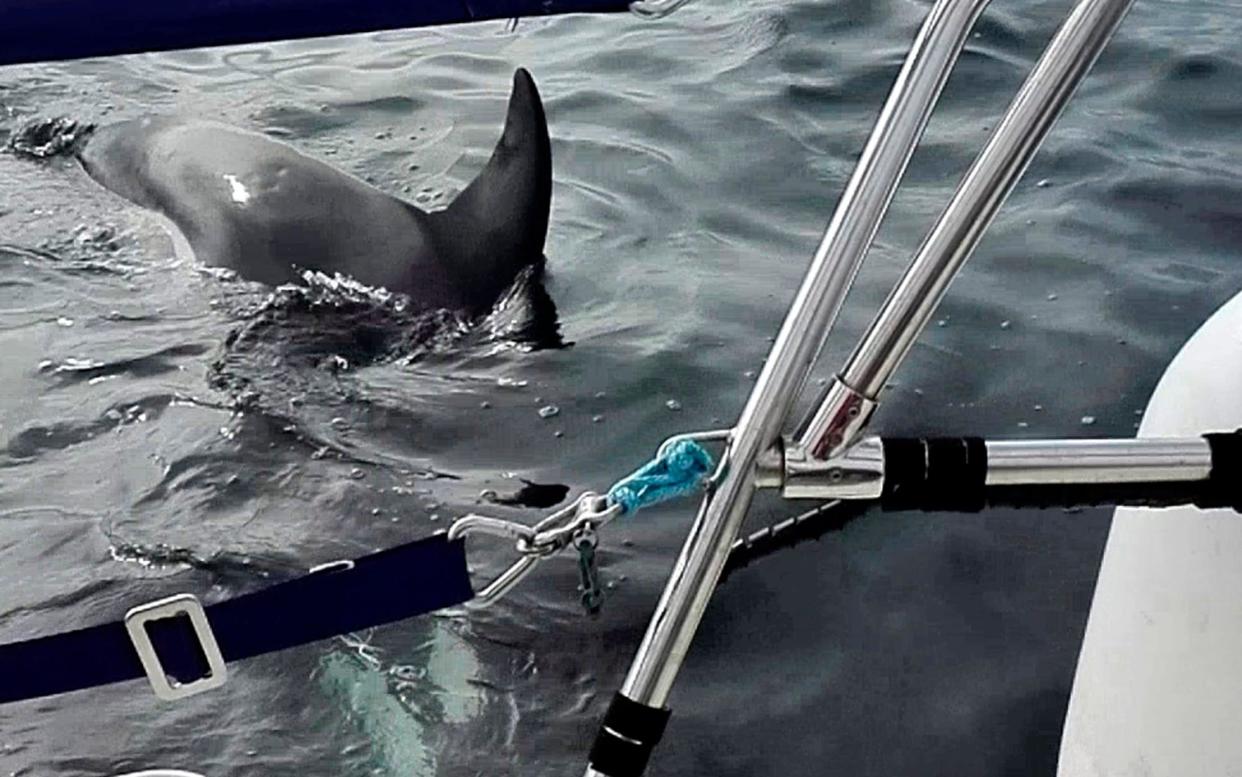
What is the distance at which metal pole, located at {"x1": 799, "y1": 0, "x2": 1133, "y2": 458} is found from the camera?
143 cm

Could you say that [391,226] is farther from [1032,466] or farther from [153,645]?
[1032,466]

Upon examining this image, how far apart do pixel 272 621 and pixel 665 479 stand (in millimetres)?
408

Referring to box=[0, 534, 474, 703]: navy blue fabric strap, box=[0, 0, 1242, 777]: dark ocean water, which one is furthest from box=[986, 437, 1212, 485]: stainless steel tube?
box=[0, 0, 1242, 777]: dark ocean water

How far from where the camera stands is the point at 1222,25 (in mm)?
6594

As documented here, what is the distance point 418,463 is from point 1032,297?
5.91ft

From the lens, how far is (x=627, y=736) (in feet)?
4.89

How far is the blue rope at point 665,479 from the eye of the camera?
160 cm

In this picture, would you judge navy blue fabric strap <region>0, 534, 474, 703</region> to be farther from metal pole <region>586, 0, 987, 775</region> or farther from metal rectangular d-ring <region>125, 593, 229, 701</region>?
metal pole <region>586, 0, 987, 775</region>

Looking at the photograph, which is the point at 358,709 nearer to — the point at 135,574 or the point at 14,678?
the point at 135,574

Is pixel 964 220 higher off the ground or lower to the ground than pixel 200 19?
lower

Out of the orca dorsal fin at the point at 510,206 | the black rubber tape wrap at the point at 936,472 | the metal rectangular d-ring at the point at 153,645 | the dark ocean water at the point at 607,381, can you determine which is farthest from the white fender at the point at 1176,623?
the orca dorsal fin at the point at 510,206

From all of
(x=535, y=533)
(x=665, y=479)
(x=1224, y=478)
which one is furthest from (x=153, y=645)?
(x=1224, y=478)

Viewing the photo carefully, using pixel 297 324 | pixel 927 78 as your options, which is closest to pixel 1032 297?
pixel 297 324

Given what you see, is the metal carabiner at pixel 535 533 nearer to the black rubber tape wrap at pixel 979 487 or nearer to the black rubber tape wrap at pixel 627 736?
the black rubber tape wrap at pixel 627 736
